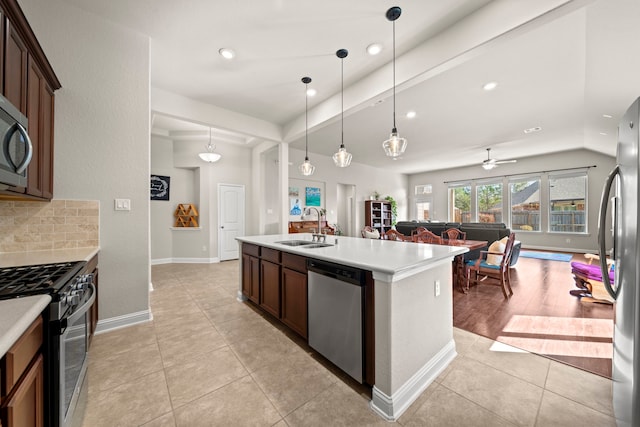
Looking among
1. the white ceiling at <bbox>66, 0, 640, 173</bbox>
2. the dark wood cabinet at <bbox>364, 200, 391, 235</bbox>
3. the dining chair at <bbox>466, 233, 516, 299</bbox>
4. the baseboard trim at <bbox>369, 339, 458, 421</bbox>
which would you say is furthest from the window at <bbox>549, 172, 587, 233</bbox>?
the baseboard trim at <bbox>369, 339, 458, 421</bbox>

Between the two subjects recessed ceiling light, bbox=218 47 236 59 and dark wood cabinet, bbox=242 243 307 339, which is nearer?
dark wood cabinet, bbox=242 243 307 339

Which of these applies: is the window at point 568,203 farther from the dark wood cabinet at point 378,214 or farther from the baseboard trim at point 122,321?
the baseboard trim at point 122,321

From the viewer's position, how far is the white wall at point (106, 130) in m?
2.34

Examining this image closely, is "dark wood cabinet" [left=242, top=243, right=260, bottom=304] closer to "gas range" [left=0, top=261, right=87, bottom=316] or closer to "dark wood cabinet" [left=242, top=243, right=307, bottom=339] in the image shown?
"dark wood cabinet" [left=242, top=243, right=307, bottom=339]

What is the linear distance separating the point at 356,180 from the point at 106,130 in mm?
7183

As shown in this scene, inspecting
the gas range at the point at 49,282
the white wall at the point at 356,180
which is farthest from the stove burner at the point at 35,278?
the white wall at the point at 356,180

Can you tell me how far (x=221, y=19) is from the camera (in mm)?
2482

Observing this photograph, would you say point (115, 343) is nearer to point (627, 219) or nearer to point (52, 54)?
point (52, 54)

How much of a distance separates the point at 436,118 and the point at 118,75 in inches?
193

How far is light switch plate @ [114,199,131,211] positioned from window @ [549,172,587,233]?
34.5 ft

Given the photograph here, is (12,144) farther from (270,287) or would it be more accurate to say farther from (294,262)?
(270,287)

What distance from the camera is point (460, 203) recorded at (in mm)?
9867

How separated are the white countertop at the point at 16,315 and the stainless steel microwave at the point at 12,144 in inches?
Answer: 25.9

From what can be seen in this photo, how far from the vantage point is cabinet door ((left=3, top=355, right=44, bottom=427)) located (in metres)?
0.77
